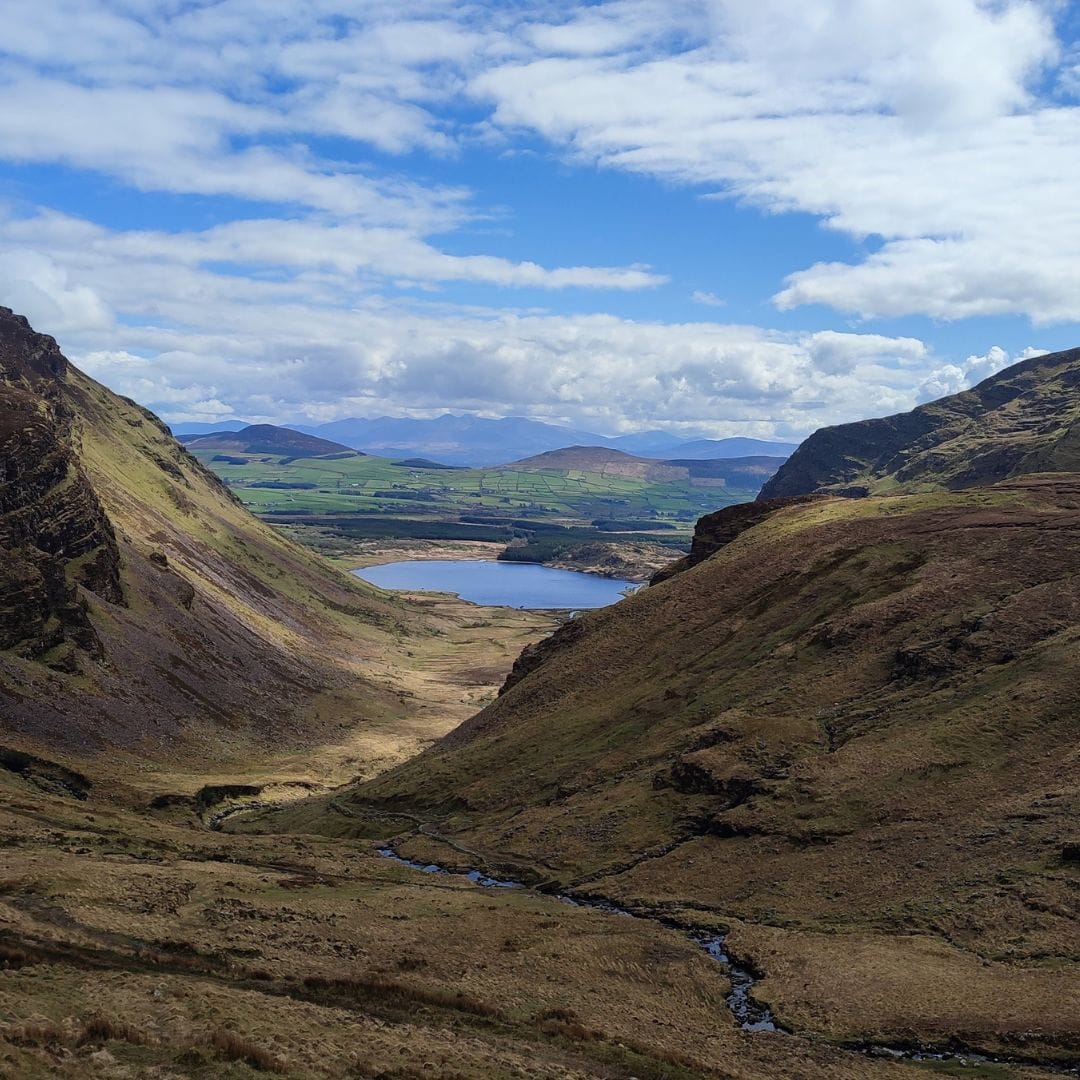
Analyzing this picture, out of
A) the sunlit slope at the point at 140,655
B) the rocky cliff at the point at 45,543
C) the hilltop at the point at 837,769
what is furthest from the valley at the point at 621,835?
the sunlit slope at the point at 140,655

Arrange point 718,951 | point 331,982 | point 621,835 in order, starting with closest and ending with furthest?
point 331,982
point 718,951
point 621,835

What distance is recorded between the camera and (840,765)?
7031cm

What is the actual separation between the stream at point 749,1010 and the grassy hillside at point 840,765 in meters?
0.86

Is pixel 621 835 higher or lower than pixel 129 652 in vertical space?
lower

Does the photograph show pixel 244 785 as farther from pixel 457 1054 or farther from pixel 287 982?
pixel 457 1054

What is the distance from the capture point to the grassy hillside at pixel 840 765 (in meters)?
48.9

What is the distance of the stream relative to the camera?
131ft

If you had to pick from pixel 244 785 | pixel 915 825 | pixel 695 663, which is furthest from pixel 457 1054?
pixel 244 785

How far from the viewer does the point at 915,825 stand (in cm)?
6081

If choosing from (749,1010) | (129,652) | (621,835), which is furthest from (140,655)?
(749,1010)

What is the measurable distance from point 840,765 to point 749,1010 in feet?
87.5

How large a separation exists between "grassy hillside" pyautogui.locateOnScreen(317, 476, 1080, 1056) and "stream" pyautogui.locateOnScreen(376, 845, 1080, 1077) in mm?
857

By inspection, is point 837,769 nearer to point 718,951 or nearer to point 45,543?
point 718,951

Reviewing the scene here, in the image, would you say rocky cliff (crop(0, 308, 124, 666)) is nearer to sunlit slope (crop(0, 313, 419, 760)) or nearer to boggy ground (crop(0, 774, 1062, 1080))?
sunlit slope (crop(0, 313, 419, 760))
